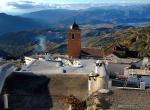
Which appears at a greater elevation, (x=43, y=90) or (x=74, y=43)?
(x=74, y=43)

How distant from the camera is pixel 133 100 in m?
18.0

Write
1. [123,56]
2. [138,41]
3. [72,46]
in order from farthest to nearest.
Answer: [138,41], [123,56], [72,46]

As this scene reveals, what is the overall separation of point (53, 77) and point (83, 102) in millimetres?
1885

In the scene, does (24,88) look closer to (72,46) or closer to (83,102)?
(83,102)

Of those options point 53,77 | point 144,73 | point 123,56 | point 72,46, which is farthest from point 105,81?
point 123,56

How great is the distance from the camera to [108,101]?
1788cm

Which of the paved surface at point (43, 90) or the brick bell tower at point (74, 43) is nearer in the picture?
the paved surface at point (43, 90)

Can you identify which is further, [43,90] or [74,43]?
[74,43]

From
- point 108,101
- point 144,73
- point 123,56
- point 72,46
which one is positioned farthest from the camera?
point 123,56

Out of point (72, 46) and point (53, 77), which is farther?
point (72, 46)

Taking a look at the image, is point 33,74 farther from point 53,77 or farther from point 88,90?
point 88,90

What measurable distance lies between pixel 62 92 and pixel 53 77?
2.78ft

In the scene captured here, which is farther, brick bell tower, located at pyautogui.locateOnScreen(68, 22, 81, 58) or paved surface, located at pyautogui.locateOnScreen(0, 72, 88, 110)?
brick bell tower, located at pyautogui.locateOnScreen(68, 22, 81, 58)

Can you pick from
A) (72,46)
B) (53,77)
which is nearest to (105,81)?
(53,77)
